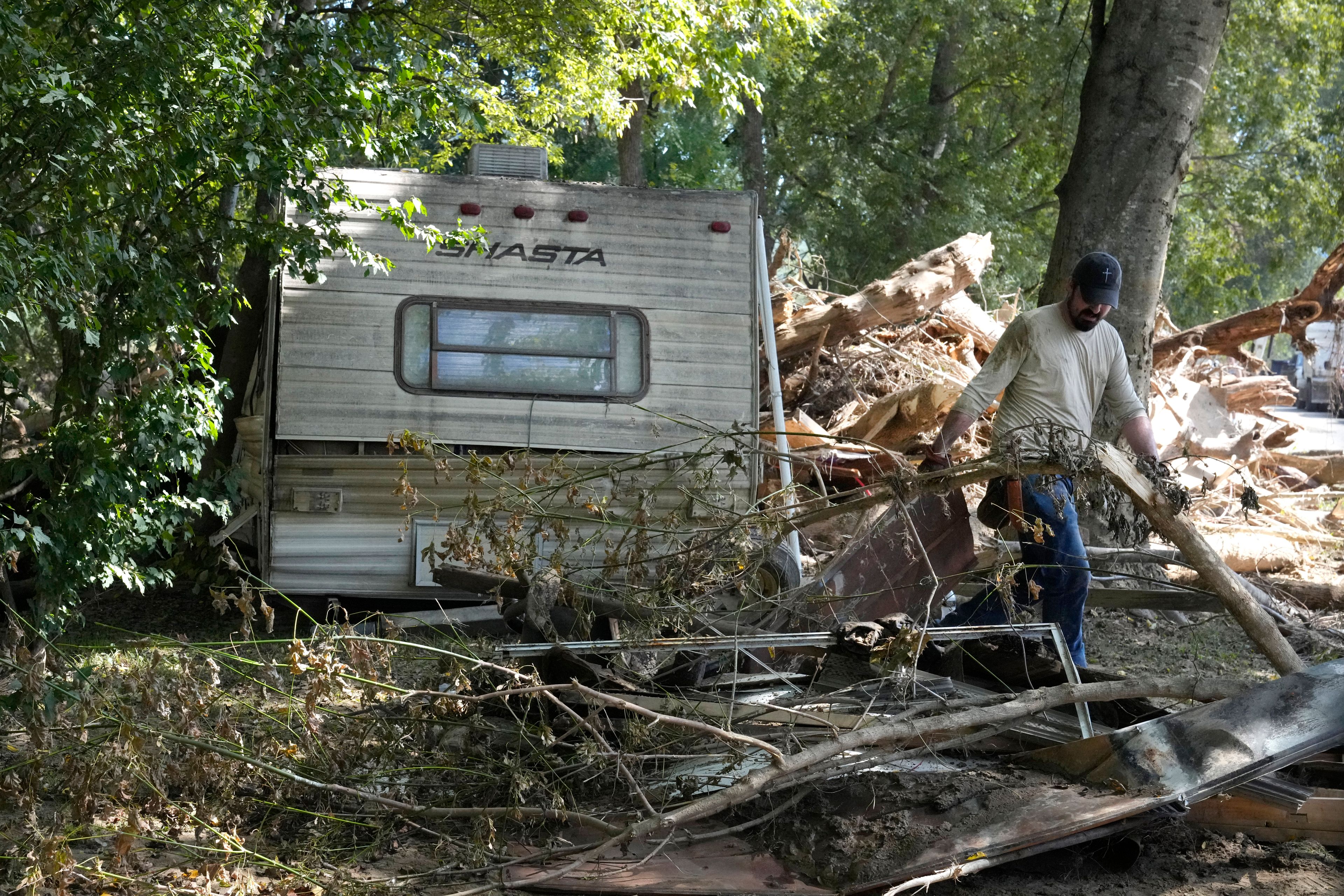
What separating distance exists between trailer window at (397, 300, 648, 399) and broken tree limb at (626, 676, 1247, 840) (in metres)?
3.90

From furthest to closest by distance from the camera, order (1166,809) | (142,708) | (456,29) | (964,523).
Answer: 1. (456,29)
2. (964,523)
3. (142,708)
4. (1166,809)

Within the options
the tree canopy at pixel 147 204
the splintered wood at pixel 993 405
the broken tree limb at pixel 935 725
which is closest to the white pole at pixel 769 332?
the splintered wood at pixel 993 405

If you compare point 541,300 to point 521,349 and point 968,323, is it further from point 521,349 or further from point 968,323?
point 968,323

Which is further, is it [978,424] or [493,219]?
[978,424]

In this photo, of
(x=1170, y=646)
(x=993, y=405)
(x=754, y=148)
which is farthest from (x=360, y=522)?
(x=754, y=148)

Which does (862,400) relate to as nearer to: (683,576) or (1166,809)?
(683,576)

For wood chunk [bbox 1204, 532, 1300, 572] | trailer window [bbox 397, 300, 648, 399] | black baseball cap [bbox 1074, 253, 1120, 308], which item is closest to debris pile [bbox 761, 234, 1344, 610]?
wood chunk [bbox 1204, 532, 1300, 572]

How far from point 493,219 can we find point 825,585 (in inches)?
150

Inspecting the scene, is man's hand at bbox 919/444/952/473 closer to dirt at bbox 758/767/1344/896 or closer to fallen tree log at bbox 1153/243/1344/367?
dirt at bbox 758/767/1344/896

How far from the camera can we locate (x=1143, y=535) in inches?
197

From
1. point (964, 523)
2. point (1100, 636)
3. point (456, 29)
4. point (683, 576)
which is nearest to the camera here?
point (683, 576)

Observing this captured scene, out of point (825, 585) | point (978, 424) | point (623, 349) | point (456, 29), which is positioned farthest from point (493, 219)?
point (456, 29)

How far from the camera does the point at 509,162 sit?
26.7 ft

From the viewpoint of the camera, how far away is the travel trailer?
7.37 m
